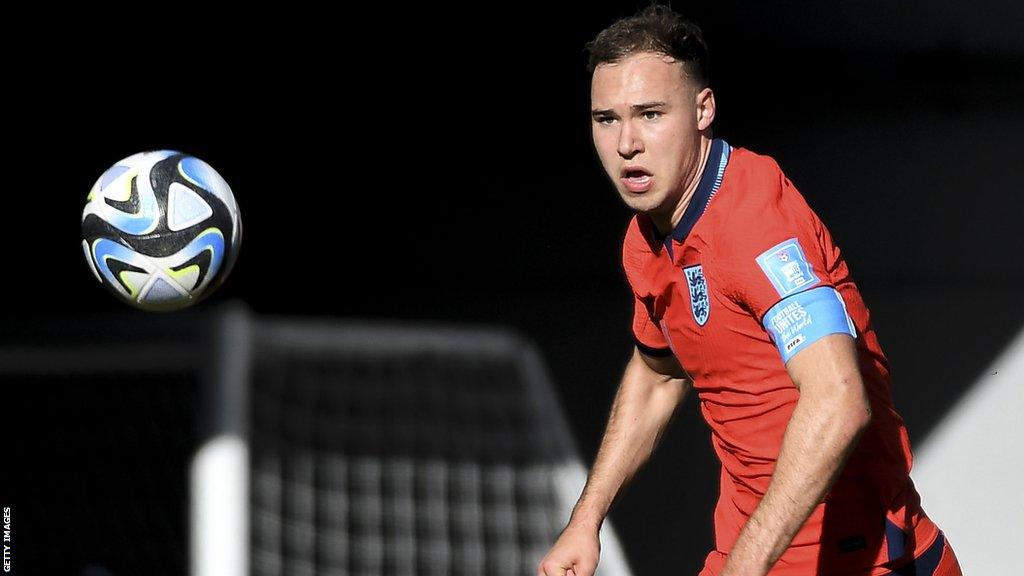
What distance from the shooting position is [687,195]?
2.69m

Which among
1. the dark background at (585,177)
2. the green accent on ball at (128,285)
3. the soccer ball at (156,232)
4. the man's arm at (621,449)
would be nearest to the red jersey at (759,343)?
the man's arm at (621,449)

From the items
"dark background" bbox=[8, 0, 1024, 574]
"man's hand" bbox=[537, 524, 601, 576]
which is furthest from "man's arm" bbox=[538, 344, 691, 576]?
"dark background" bbox=[8, 0, 1024, 574]

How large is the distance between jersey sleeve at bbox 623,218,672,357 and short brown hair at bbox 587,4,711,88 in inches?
16.2

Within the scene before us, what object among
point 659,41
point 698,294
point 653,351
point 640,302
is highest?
point 659,41

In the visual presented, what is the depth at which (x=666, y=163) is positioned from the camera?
Result: 2641mm

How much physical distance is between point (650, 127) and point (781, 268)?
46 centimetres

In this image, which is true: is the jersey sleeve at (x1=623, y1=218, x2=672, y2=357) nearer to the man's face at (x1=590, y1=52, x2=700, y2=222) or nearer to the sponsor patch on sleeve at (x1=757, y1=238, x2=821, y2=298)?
the man's face at (x1=590, y1=52, x2=700, y2=222)

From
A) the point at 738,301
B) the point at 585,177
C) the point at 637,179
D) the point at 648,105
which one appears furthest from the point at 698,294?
the point at 585,177

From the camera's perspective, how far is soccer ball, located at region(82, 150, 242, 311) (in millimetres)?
3326

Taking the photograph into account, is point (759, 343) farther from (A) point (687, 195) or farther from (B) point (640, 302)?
(B) point (640, 302)

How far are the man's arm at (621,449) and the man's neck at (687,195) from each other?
51 cm

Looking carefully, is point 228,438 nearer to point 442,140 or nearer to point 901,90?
point 442,140

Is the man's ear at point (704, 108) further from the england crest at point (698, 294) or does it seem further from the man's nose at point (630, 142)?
the england crest at point (698, 294)

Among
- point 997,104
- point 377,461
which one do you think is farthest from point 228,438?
point 997,104
